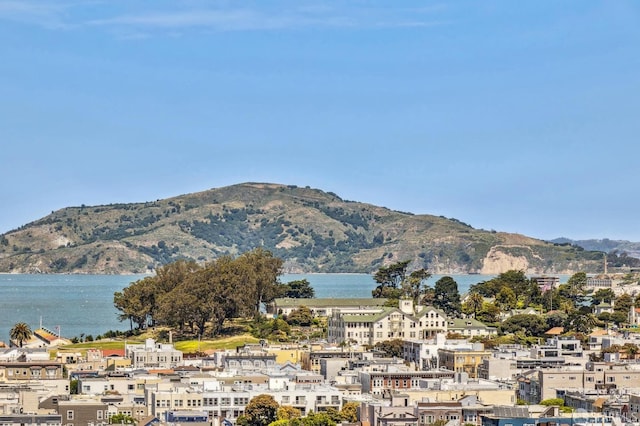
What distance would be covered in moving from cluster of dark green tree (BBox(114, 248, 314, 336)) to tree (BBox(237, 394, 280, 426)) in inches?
1730

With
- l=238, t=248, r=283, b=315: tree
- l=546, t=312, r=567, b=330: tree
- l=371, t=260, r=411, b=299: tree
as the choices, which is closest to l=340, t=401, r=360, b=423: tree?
l=546, t=312, r=567, b=330: tree

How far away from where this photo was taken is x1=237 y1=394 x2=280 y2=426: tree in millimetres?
66875

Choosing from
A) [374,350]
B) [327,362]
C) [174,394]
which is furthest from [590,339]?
[174,394]

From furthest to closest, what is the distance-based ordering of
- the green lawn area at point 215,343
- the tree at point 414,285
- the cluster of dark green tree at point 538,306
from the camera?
the tree at point 414,285 → the cluster of dark green tree at point 538,306 → the green lawn area at point 215,343

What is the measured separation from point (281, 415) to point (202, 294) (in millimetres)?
47189

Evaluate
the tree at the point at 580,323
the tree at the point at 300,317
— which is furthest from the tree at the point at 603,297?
the tree at the point at 300,317

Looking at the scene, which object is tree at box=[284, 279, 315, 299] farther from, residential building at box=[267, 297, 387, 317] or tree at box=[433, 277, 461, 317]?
tree at box=[433, 277, 461, 317]

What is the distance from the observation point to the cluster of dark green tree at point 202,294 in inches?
4434

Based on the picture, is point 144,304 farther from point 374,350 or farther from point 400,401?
point 400,401

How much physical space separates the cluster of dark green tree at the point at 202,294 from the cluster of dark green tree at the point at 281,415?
43934 mm

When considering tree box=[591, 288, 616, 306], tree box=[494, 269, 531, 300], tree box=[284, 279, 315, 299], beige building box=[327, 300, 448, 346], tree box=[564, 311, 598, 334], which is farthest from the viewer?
tree box=[591, 288, 616, 306]

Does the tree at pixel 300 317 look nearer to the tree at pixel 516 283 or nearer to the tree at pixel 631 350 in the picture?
the tree at pixel 516 283

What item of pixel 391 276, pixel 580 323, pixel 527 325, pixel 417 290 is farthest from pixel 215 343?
pixel 391 276

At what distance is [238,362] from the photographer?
86.5 metres
